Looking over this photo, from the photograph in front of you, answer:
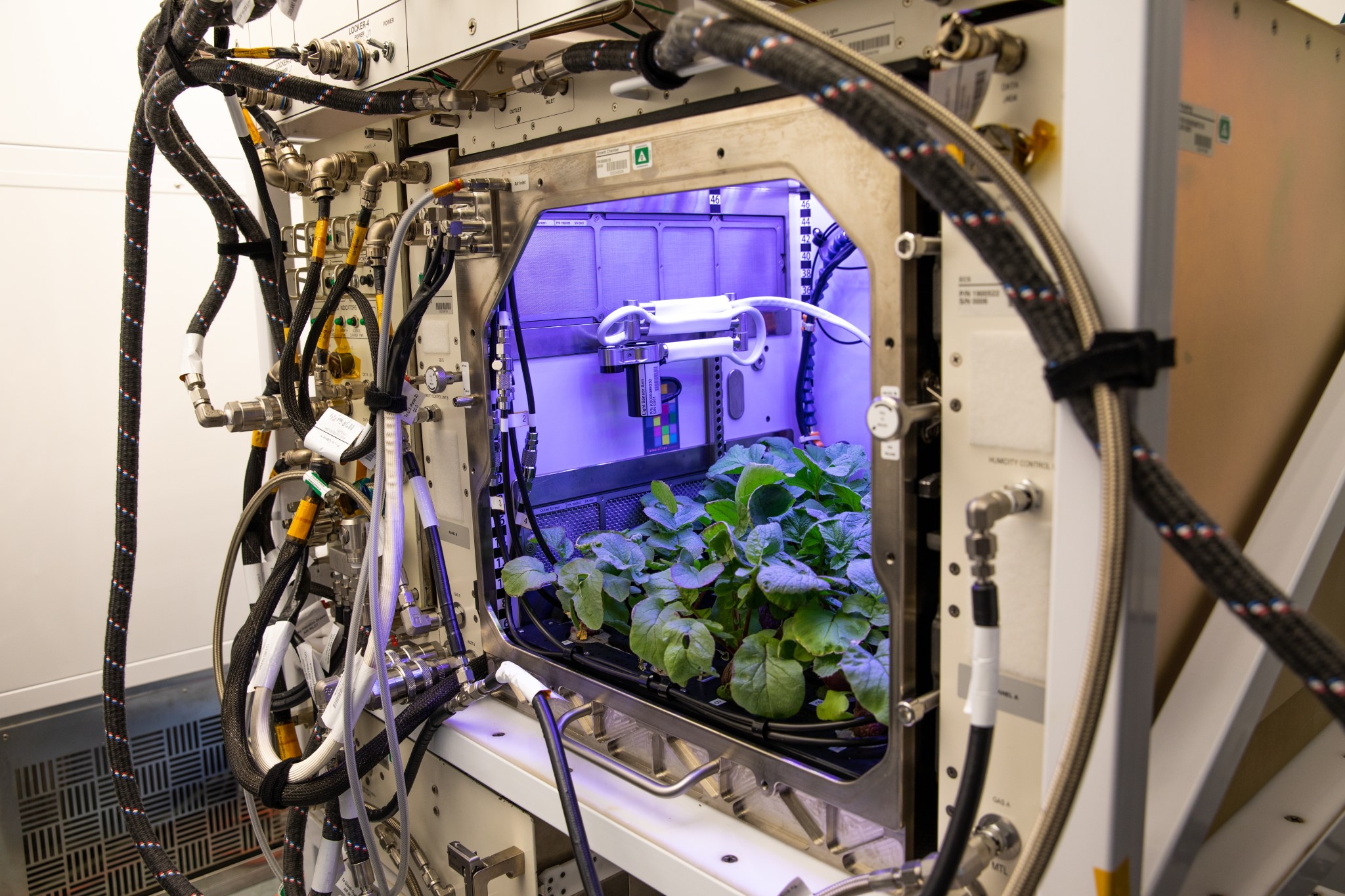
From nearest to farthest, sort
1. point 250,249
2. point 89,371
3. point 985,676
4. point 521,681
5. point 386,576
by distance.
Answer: point 985,676, point 521,681, point 386,576, point 250,249, point 89,371

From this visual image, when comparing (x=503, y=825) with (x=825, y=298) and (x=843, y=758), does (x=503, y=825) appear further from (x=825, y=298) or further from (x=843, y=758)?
(x=825, y=298)

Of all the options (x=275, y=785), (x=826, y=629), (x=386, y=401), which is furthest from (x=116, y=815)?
(x=826, y=629)

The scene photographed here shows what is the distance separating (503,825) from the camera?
1596 millimetres

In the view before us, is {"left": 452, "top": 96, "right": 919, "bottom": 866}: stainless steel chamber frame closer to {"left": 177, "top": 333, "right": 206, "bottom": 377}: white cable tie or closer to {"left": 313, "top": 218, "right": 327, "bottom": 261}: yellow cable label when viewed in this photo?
{"left": 313, "top": 218, "right": 327, "bottom": 261}: yellow cable label

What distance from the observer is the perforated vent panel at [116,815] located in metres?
2.38

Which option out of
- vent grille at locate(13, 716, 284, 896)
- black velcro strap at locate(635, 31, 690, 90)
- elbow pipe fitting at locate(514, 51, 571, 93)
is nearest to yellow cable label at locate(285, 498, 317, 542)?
elbow pipe fitting at locate(514, 51, 571, 93)

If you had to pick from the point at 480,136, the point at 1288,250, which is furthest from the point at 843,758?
the point at 480,136

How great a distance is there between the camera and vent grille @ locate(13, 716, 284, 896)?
7.84 feet

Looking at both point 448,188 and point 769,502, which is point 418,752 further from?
point 448,188

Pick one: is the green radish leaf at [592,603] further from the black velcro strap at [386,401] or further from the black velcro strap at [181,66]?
the black velcro strap at [181,66]

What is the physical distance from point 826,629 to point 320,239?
44.5 inches

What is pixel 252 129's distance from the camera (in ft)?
5.65

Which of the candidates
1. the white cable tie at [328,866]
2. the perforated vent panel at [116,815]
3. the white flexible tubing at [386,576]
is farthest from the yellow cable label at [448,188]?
the perforated vent panel at [116,815]

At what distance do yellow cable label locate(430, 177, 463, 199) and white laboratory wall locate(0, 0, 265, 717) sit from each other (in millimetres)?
1372
